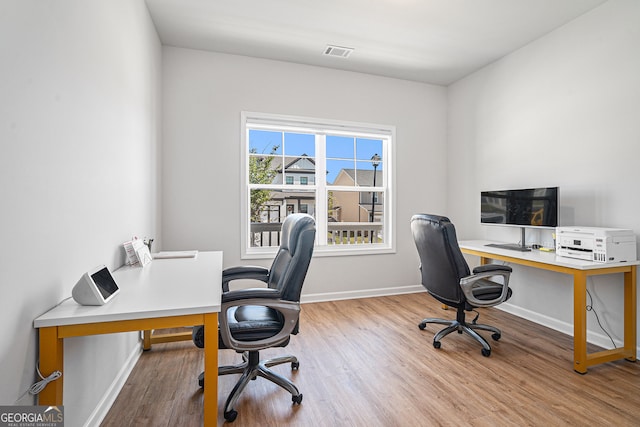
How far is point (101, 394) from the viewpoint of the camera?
1.80 meters

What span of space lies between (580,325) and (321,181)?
285cm

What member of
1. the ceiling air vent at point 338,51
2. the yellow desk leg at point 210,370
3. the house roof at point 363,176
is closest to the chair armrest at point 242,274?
the yellow desk leg at point 210,370

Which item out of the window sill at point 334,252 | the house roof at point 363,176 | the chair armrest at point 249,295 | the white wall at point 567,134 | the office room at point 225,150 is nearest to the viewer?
the office room at point 225,150

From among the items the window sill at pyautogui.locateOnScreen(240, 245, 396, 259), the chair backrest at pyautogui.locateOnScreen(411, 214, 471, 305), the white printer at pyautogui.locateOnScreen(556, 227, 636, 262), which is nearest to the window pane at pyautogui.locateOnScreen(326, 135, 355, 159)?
the window sill at pyautogui.locateOnScreen(240, 245, 396, 259)

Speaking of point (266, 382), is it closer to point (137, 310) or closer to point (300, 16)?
point (137, 310)

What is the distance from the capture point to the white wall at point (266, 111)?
3.49 m

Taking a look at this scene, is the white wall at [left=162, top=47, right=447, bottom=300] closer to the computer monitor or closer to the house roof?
the house roof

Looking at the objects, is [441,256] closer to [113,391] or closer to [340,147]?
[340,147]

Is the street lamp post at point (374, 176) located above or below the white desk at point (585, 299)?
above

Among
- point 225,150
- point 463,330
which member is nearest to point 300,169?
point 225,150

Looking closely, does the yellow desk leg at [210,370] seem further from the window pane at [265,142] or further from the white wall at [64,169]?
the window pane at [265,142]

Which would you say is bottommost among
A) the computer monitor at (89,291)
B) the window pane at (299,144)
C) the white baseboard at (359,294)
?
the white baseboard at (359,294)

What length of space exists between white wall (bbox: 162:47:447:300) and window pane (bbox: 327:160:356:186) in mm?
576

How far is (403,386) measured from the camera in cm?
212
